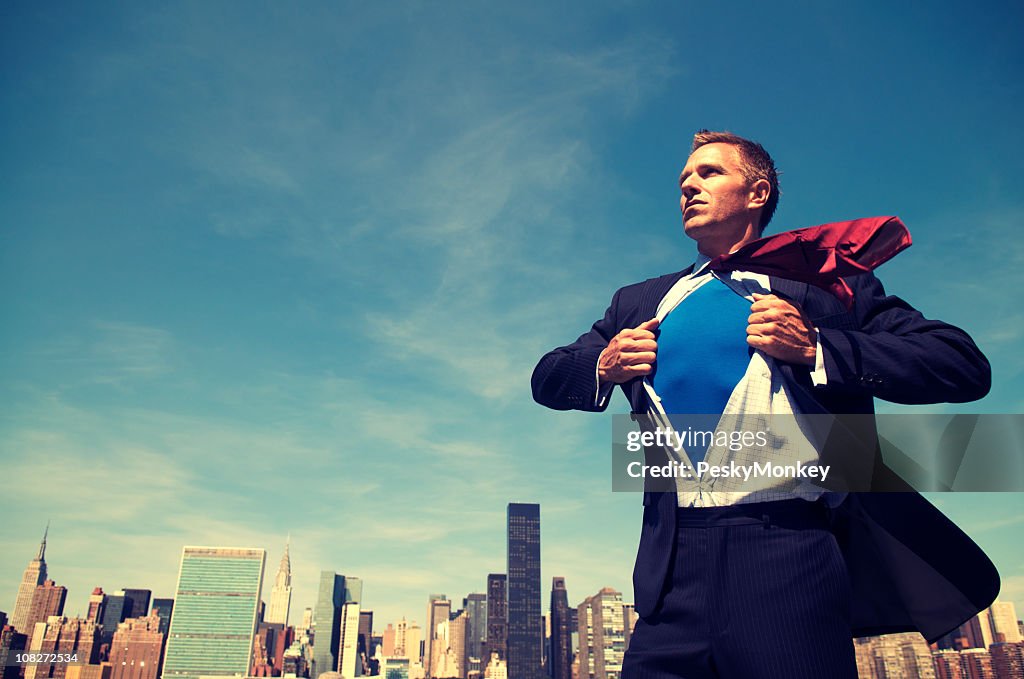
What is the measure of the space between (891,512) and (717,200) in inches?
56.2

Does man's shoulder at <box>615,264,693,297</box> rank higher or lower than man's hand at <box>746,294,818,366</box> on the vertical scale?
higher

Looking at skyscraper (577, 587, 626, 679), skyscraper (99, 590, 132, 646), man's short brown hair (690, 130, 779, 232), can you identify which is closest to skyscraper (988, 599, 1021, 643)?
skyscraper (577, 587, 626, 679)

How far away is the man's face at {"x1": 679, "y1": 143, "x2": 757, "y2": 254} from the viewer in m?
3.12

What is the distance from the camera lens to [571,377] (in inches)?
119

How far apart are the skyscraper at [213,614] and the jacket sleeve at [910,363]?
212 metres

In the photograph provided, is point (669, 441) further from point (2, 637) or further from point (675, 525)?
point (2, 637)

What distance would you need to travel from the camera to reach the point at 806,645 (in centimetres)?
226

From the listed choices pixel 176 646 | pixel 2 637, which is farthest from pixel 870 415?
pixel 176 646

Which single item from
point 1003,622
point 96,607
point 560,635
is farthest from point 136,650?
point 1003,622

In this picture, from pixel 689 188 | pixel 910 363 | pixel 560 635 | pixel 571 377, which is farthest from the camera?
pixel 560 635

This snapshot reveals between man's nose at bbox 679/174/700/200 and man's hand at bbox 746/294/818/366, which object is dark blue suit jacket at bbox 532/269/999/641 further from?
man's nose at bbox 679/174/700/200

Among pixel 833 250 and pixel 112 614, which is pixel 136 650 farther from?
pixel 833 250

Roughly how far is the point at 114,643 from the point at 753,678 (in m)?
201

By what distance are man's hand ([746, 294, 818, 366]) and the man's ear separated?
0.79m
